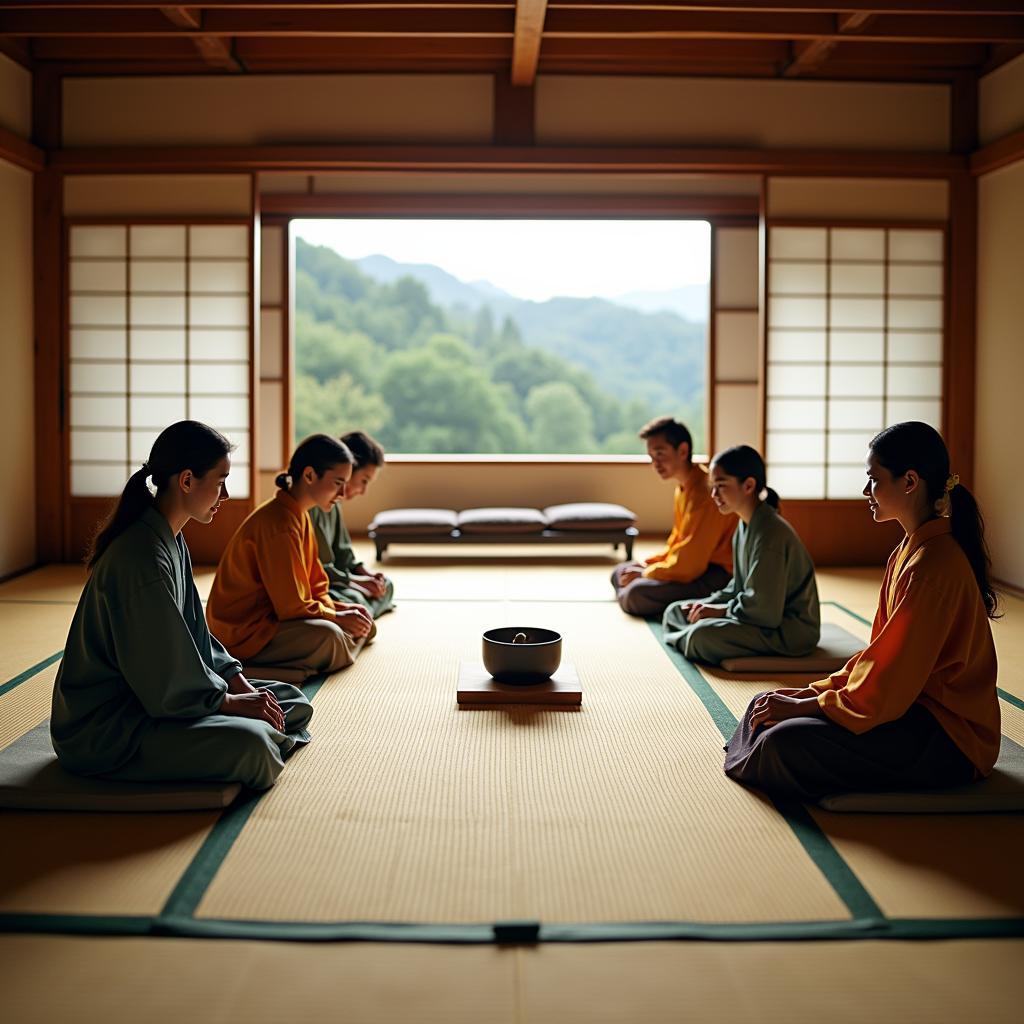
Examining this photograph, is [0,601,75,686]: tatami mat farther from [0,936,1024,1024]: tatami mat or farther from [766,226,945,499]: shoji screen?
[766,226,945,499]: shoji screen

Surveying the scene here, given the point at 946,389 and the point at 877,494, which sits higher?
the point at 946,389

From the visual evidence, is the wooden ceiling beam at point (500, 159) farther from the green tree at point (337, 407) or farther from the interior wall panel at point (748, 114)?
the green tree at point (337, 407)

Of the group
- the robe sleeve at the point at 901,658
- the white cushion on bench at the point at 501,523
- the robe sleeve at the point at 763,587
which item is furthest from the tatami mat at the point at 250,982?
the white cushion on bench at the point at 501,523

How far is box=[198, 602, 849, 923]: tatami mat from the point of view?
202 centimetres

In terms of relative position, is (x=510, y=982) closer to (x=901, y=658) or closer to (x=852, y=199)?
(x=901, y=658)

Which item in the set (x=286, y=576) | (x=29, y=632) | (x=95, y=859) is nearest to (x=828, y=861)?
(x=95, y=859)

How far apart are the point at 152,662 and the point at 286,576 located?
117 cm

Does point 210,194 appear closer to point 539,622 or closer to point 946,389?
point 539,622

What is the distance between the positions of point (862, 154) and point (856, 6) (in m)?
1.44

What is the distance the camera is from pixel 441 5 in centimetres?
476

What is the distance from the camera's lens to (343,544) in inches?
186

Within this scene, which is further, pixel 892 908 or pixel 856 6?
pixel 856 6

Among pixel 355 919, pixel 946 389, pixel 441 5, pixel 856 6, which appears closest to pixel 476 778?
pixel 355 919

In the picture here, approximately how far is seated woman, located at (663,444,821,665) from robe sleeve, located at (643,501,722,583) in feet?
2.38
